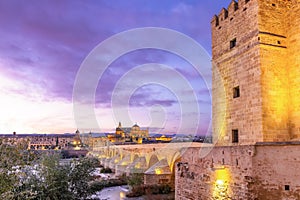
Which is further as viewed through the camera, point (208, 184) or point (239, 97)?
point (239, 97)

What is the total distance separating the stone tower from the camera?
8148mm

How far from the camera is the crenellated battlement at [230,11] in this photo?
9.18 metres

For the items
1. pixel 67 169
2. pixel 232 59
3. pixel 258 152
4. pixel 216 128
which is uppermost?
pixel 232 59

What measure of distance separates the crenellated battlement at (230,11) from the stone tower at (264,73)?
0.15 ft

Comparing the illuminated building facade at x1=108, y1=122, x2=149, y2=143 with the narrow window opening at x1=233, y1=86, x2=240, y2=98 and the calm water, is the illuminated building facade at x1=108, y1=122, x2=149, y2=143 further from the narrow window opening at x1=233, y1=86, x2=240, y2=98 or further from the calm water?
the narrow window opening at x1=233, y1=86, x2=240, y2=98

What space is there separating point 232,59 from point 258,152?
157 inches

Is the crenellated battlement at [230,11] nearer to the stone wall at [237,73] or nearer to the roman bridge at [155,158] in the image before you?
the stone wall at [237,73]

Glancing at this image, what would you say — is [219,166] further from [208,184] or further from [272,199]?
[272,199]

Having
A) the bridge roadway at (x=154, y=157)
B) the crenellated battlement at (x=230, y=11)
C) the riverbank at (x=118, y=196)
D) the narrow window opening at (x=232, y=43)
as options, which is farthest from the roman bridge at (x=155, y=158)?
the crenellated battlement at (x=230, y=11)

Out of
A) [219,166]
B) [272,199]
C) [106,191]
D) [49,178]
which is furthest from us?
[106,191]

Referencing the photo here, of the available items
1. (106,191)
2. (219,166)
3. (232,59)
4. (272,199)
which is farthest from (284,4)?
(106,191)

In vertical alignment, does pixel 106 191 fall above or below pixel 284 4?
below

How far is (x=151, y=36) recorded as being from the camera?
14.1 metres

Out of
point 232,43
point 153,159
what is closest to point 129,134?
point 153,159
